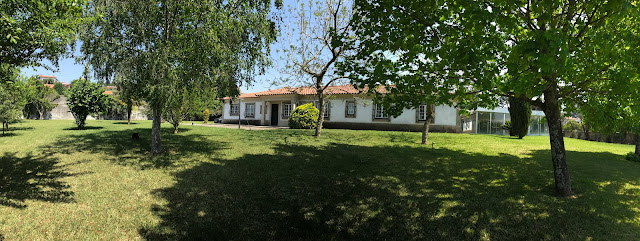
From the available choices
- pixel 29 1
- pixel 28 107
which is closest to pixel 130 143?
pixel 29 1

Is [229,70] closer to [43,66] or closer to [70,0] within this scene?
[70,0]

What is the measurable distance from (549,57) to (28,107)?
47740 millimetres

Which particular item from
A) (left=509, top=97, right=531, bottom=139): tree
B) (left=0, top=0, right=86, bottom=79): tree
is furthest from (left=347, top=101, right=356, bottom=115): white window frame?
(left=0, top=0, right=86, bottom=79): tree

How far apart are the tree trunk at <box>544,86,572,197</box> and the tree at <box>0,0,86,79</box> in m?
9.75

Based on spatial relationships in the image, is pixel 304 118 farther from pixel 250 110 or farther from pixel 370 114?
pixel 250 110

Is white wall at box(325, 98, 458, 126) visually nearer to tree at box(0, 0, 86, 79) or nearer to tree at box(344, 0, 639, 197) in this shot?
tree at box(344, 0, 639, 197)

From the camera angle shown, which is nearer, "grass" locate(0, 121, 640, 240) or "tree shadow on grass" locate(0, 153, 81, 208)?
"grass" locate(0, 121, 640, 240)

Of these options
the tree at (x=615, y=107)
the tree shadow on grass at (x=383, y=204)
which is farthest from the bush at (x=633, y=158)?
the tree at (x=615, y=107)

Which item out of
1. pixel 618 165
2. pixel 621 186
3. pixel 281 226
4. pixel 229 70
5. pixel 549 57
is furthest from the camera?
pixel 618 165

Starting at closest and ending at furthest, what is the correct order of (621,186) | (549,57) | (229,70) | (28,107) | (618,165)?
(549,57) < (621,186) < (229,70) < (618,165) < (28,107)

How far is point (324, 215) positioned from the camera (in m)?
5.10

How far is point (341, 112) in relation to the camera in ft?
85.1

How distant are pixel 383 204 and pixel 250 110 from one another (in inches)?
1137

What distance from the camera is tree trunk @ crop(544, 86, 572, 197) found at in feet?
19.3
